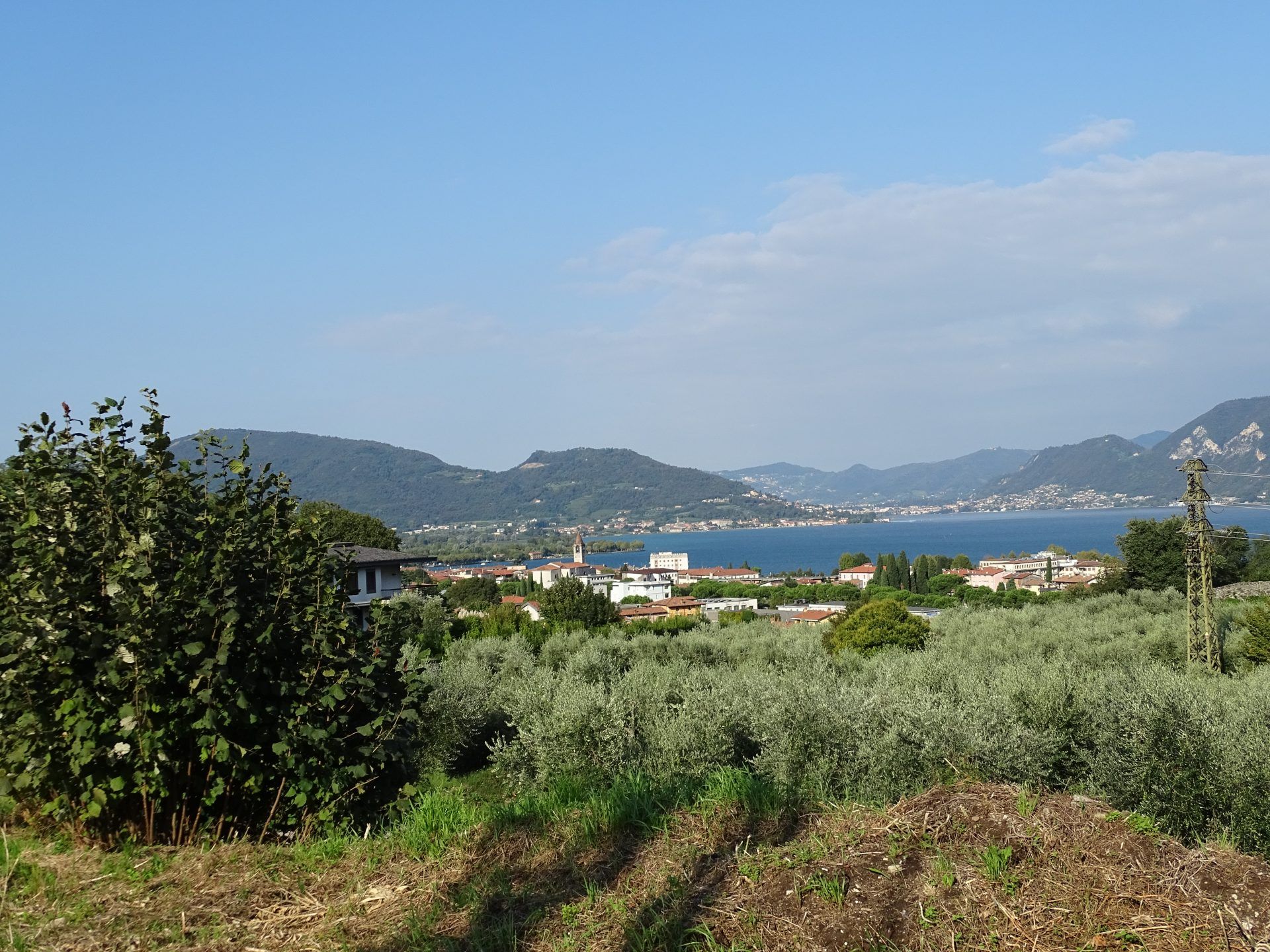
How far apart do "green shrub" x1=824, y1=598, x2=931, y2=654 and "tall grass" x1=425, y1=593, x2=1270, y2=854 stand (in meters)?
15.9

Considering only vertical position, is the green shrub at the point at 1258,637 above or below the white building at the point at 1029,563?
above

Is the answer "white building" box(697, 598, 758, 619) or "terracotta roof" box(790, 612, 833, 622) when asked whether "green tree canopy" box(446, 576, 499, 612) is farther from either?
"terracotta roof" box(790, 612, 833, 622)

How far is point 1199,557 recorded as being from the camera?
2020cm

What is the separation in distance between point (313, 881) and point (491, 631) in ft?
87.5

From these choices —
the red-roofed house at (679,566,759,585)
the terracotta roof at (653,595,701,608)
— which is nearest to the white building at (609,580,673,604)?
the red-roofed house at (679,566,759,585)

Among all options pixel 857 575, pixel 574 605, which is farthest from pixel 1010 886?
pixel 857 575

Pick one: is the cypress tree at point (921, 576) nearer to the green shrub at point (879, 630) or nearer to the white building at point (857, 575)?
the white building at point (857, 575)

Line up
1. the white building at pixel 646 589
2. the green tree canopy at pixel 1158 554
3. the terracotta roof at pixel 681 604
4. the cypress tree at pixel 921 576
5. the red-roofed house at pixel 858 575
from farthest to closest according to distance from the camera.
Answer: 1. the white building at pixel 646 589
2. the red-roofed house at pixel 858 575
3. the cypress tree at pixel 921 576
4. the terracotta roof at pixel 681 604
5. the green tree canopy at pixel 1158 554

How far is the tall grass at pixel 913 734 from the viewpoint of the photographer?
7.62 m

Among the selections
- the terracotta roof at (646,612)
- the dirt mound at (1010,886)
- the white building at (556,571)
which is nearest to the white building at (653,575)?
the white building at (556,571)

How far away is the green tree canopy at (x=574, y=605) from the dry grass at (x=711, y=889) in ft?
108

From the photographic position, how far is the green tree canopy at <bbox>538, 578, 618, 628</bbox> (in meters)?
38.6

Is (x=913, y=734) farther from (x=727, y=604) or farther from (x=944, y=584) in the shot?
(x=944, y=584)

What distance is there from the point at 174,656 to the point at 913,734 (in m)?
6.16
